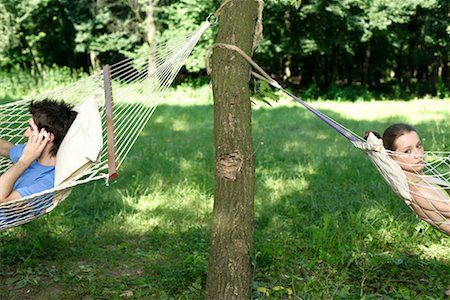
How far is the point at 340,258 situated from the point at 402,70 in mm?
15422

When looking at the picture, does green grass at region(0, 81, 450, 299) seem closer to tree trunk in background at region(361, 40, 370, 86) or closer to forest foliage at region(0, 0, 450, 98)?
forest foliage at region(0, 0, 450, 98)

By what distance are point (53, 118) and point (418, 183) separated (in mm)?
1342

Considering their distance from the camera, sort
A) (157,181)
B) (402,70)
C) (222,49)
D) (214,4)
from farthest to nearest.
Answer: (402,70), (214,4), (157,181), (222,49)

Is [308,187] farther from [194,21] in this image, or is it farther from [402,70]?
[402,70]

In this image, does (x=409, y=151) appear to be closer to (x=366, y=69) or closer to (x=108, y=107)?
(x=108, y=107)

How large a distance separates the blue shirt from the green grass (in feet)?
1.43

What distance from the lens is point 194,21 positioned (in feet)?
43.9

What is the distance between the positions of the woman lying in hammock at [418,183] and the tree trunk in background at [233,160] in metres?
0.51

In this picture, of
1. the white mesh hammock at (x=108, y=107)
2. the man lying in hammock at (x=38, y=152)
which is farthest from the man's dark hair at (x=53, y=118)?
the white mesh hammock at (x=108, y=107)

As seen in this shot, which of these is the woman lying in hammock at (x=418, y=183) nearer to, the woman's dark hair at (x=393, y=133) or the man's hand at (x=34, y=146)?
the woman's dark hair at (x=393, y=133)

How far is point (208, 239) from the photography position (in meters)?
2.67

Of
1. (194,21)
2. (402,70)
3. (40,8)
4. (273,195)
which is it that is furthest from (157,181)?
(402,70)

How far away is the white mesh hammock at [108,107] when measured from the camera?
182 cm

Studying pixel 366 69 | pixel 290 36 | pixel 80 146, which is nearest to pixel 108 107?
pixel 80 146
